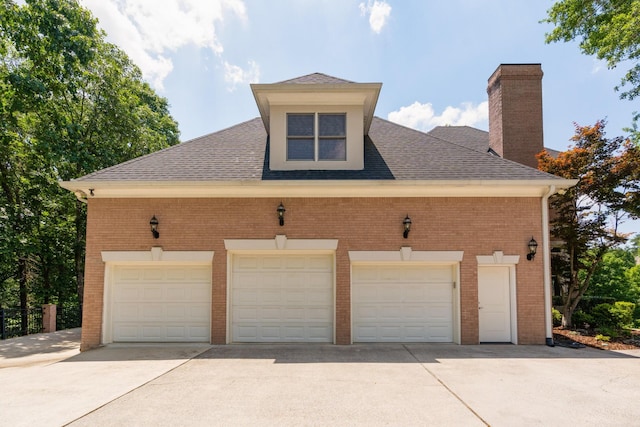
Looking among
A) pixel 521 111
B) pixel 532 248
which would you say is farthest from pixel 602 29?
pixel 532 248

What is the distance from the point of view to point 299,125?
33.9 feet

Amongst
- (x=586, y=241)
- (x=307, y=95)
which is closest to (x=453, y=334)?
(x=586, y=241)

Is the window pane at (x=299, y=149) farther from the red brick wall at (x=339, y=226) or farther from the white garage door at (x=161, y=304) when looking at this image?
the white garage door at (x=161, y=304)

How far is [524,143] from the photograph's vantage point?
1401 centimetres

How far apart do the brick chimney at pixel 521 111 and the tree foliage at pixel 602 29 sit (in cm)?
155

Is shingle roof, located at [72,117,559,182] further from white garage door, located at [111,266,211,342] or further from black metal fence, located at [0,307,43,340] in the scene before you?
black metal fence, located at [0,307,43,340]

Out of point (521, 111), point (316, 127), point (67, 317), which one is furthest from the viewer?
point (67, 317)

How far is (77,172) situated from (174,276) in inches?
360

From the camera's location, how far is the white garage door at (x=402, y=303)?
952cm

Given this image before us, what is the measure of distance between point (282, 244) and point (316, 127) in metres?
3.39

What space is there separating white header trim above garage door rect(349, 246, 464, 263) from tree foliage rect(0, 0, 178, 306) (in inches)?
465

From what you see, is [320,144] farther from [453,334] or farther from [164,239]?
[453,334]

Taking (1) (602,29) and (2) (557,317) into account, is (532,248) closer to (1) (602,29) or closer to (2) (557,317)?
(2) (557,317)

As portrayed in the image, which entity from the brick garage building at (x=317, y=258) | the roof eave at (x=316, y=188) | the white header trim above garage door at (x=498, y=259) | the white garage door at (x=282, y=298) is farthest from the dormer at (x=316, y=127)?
the white header trim above garage door at (x=498, y=259)
